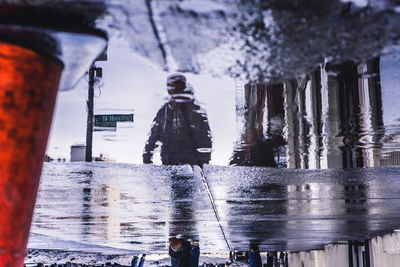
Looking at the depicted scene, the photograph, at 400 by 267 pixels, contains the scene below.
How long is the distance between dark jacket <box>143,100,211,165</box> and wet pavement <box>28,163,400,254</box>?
31 centimetres

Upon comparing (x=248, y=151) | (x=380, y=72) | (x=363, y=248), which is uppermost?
(x=380, y=72)

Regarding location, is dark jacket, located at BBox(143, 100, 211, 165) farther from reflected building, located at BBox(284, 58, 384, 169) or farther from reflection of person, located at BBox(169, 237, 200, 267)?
reflection of person, located at BBox(169, 237, 200, 267)

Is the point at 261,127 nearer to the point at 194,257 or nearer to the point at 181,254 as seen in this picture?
the point at 181,254

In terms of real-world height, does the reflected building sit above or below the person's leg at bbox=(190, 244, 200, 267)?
above

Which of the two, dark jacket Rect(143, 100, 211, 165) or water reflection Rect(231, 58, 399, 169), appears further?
dark jacket Rect(143, 100, 211, 165)

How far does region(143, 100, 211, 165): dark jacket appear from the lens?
3.07m

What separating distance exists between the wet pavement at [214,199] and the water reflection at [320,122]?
373 millimetres

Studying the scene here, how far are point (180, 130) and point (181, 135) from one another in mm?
103

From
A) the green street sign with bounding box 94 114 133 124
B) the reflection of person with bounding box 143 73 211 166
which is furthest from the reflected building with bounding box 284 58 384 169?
the green street sign with bounding box 94 114 133 124

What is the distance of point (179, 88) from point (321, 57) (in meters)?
0.88

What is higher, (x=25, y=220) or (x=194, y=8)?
(x=194, y=8)

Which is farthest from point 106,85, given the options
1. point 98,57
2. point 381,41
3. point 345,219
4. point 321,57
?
point 345,219

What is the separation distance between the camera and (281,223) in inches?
352

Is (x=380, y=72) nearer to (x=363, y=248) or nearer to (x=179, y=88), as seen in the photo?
(x=179, y=88)
